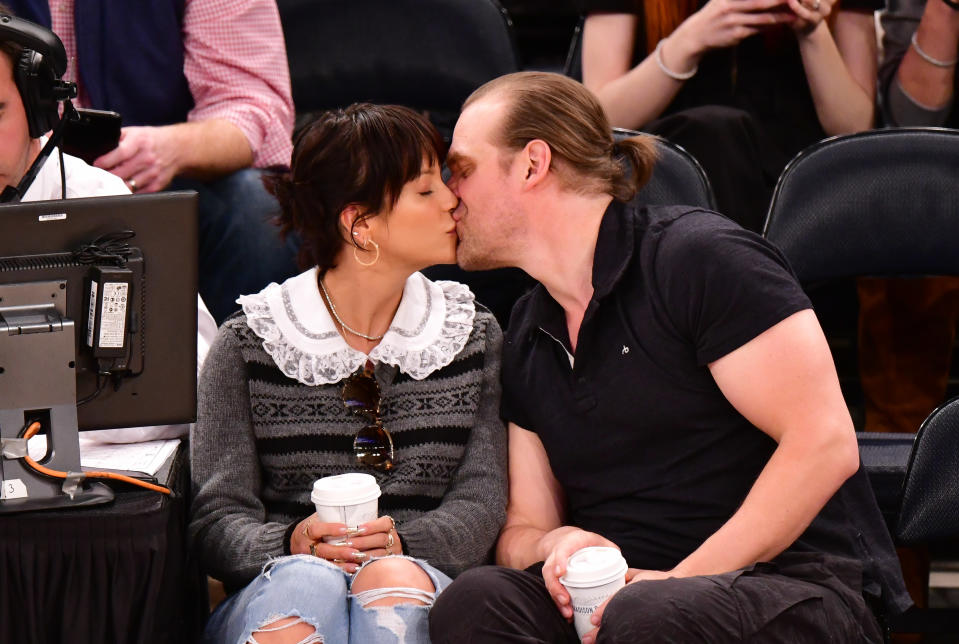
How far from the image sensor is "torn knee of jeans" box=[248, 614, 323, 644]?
166 centimetres

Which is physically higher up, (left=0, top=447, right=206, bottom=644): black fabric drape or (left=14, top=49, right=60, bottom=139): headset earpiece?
(left=14, top=49, right=60, bottom=139): headset earpiece

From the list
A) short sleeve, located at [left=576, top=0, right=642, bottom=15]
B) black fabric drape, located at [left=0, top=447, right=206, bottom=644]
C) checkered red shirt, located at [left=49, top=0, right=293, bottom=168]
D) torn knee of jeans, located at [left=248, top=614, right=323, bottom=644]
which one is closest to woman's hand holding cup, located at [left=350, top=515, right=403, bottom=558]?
torn knee of jeans, located at [left=248, top=614, right=323, bottom=644]

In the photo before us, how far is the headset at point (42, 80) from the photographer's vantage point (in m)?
1.86

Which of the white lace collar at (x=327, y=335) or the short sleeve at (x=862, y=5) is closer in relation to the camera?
the white lace collar at (x=327, y=335)

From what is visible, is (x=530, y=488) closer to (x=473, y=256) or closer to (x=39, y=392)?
(x=473, y=256)

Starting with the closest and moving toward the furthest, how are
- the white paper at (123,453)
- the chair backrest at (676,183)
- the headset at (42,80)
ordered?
the white paper at (123,453), the headset at (42,80), the chair backrest at (676,183)

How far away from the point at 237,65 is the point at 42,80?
0.78 meters

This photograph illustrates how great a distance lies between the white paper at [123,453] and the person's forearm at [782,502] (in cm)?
75

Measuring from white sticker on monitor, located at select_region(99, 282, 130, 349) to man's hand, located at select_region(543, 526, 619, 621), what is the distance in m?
0.64

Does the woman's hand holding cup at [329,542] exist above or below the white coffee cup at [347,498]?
below

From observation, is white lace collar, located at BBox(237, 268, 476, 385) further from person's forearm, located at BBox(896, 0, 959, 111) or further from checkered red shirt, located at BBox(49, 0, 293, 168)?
person's forearm, located at BBox(896, 0, 959, 111)

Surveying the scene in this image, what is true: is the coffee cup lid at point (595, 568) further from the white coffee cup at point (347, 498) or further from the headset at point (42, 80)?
the headset at point (42, 80)

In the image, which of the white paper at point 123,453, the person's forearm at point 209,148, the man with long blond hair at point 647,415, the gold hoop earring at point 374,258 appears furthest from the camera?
the person's forearm at point 209,148

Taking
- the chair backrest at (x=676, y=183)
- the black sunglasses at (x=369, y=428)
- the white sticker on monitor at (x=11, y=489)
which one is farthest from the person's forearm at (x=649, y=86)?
the white sticker on monitor at (x=11, y=489)
